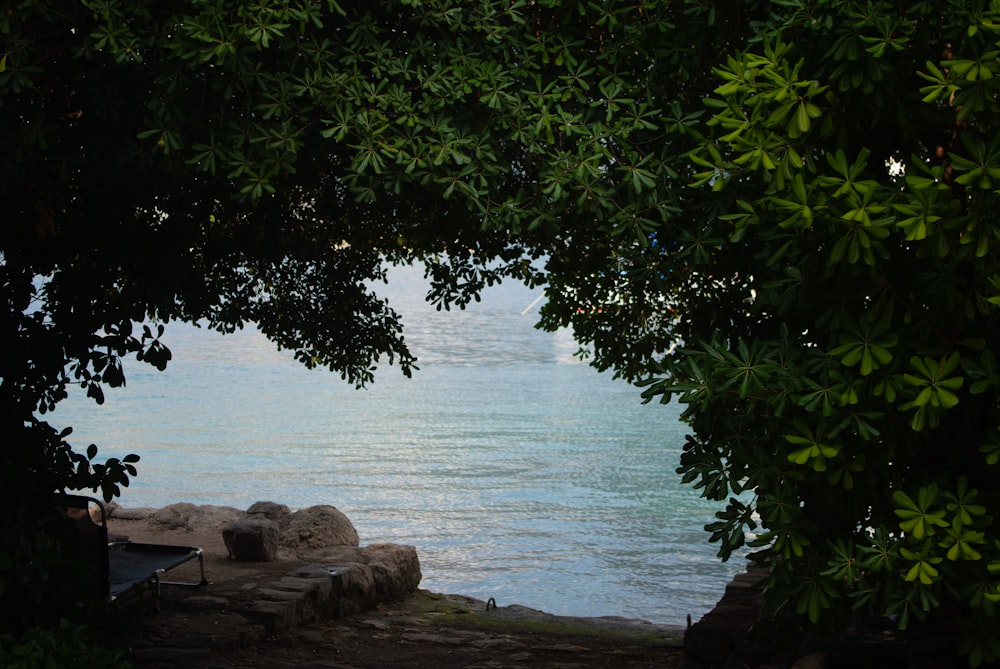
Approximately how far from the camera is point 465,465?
734 inches

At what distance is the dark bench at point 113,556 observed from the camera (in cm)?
679

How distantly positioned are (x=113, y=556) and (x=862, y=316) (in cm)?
615

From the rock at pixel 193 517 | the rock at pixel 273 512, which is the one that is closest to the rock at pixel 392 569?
the rock at pixel 273 512

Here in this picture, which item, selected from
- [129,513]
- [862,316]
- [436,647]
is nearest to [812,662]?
[862,316]

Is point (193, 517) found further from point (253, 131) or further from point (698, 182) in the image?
point (698, 182)

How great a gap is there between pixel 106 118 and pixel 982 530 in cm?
403

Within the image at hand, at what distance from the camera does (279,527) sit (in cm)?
1096

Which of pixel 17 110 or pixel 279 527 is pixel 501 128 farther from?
pixel 279 527

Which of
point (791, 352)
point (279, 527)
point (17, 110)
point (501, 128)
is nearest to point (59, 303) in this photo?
point (17, 110)

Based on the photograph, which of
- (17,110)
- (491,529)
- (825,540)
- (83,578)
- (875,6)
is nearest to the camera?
(875,6)

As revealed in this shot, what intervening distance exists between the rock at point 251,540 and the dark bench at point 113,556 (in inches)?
35.0

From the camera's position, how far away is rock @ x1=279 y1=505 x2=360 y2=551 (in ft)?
35.1

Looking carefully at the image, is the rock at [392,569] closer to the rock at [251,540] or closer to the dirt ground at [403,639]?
the dirt ground at [403,639]

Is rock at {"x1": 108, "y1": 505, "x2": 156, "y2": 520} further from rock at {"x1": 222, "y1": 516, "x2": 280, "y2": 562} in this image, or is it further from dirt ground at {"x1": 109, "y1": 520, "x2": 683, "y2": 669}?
rock at {"x1": 222, "y1": 516, "x2": 280, "y2": 562}
